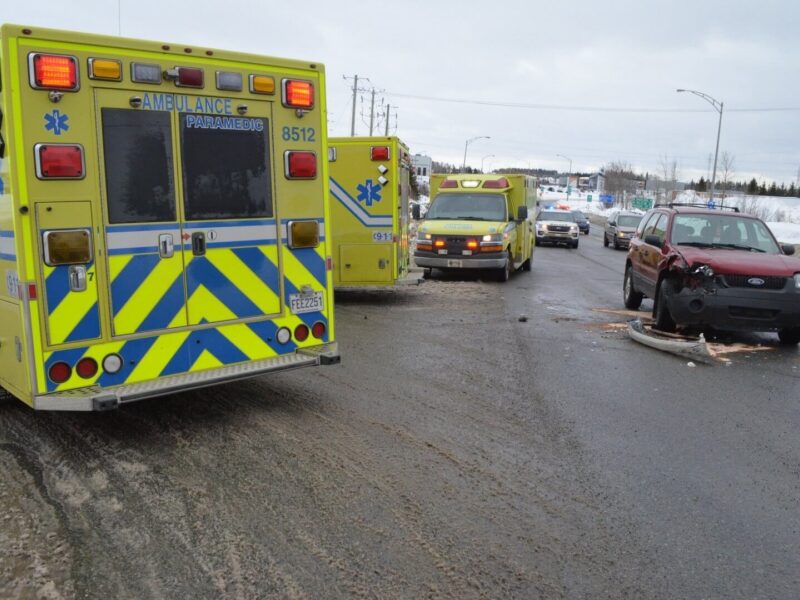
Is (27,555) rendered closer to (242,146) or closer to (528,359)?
(242,146)

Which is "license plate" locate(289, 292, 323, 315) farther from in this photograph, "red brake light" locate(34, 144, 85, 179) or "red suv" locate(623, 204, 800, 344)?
"red suv" locate(623, 204, 800, 344)

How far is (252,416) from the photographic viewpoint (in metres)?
6.09

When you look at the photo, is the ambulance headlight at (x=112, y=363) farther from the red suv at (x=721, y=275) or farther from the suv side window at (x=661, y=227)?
the suv side window at (x=661, y=227)

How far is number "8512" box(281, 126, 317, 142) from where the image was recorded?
19.7ft

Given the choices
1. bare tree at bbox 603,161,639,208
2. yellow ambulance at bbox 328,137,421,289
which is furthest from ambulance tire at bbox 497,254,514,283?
bare tree at bbox 603,161,639,208

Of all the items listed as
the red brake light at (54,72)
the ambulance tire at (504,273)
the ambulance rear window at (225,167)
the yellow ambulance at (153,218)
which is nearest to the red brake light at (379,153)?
the ambulance tire at (504,273)

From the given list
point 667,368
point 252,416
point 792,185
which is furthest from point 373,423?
point 792,185

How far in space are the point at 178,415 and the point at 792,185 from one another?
10461cm

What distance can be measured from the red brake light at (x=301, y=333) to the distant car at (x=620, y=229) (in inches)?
1027

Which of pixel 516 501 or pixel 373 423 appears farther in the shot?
pixel 373 423

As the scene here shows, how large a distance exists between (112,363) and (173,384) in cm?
46

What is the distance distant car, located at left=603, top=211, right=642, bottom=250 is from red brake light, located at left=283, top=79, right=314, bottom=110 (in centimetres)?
2614

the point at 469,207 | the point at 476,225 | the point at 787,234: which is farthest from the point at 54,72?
the point at 787,234

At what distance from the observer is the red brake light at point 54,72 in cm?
464
